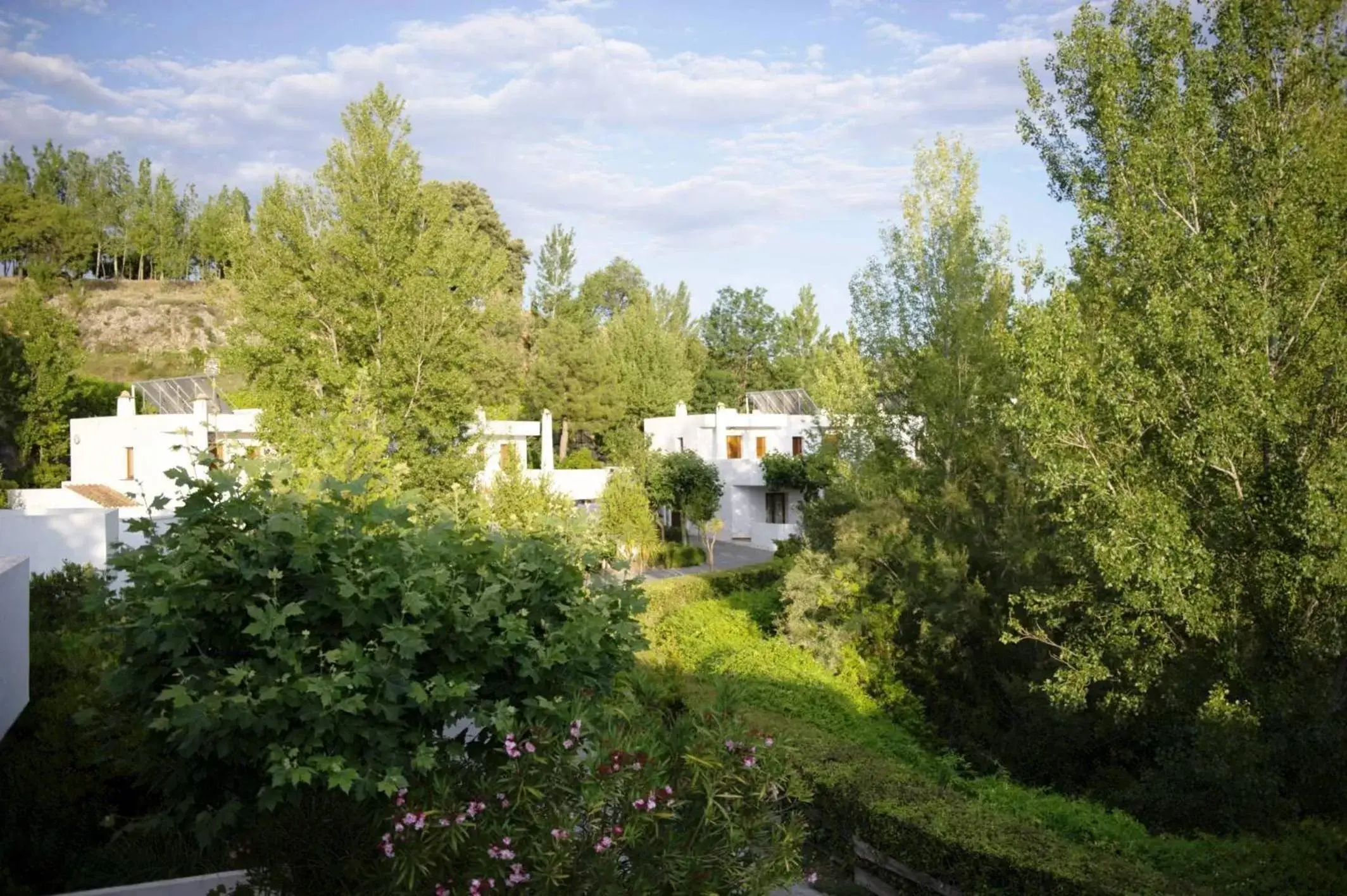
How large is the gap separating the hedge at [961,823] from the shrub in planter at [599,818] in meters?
0.60

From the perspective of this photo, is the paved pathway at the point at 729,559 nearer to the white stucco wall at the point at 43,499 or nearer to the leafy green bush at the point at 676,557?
the leafy green bush at the point at 676,557

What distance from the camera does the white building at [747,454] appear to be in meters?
42.0

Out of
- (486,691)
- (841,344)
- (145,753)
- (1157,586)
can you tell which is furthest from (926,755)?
(841,344)

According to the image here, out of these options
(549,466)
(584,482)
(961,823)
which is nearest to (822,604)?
(961,823)

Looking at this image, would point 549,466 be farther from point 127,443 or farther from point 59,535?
point 59,535

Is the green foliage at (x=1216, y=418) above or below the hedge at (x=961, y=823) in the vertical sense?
above

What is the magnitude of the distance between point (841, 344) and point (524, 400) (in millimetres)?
24971

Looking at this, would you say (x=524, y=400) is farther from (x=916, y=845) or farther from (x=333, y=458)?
(x=916, y=845)

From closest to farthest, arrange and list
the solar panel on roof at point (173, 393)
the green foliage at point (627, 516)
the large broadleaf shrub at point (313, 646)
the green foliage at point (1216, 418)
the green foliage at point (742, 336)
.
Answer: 1. the large broadleaf shrub at point (313, 646)
2. the green foliage at point (1216, 418)
3. the green foliage at point (627, 516)
4. the solar panel on roof at point (173, 393)
5. the green foliage at point (742, 336)

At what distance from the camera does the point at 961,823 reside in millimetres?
9086

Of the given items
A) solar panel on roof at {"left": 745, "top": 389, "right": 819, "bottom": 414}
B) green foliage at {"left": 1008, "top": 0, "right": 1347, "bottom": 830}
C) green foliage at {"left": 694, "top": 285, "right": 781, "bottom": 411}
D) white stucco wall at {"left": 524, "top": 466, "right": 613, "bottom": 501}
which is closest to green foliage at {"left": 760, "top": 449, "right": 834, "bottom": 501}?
white stucco wall at {"left": 524, "top": 466, "right": 613, "bottom": 501}

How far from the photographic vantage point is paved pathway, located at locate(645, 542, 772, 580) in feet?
114

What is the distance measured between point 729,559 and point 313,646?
109 feet

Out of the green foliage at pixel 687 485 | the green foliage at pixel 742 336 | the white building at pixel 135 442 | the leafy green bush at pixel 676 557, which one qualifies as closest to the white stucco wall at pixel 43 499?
the white building at pixel 135 442
